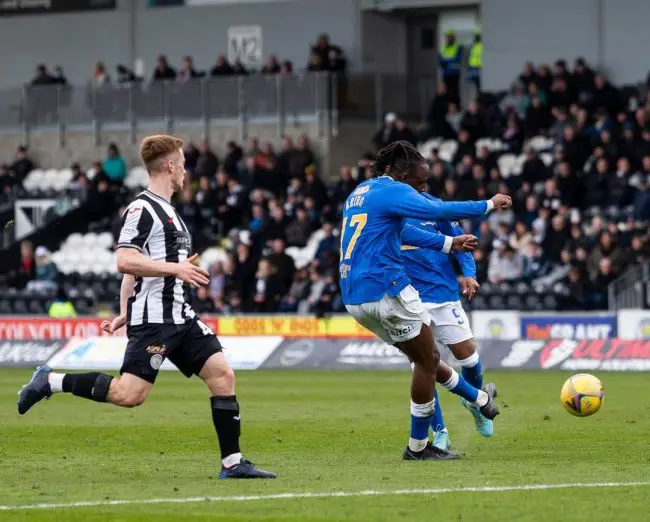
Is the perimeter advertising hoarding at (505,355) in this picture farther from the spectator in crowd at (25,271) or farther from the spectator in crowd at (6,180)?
the spectator in crowd at (6,180)

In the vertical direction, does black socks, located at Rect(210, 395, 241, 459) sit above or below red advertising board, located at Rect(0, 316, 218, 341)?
above

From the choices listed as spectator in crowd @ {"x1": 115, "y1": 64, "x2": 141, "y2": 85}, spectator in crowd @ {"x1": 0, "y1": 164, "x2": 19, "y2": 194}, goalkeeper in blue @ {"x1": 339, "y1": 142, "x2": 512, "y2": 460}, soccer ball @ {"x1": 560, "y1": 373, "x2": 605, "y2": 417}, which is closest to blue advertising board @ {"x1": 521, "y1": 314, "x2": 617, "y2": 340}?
soccer ball @ {"x1": 560, "y1": 373, "x2": 605, "y2": 417}

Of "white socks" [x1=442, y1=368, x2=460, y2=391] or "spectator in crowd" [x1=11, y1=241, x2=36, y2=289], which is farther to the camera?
"spectator in crowd" [x1=11, y1=241, x2=36, y2=289]

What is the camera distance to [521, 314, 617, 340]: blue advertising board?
87.2 feet

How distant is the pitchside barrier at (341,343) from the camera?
25047 millimetres

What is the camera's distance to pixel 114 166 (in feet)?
126

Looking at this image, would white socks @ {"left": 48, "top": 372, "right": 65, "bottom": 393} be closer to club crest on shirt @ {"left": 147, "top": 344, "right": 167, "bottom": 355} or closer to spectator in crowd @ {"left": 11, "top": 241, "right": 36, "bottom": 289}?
club crest on shirt @ {"left": 147, "top": 344, "right": 167, "bottom": 355}

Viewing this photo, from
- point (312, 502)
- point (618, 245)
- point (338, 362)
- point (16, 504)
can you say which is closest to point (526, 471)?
point (312, 502)

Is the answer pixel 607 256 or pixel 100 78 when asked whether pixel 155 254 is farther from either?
pixel 100 78

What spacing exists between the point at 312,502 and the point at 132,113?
3054cm

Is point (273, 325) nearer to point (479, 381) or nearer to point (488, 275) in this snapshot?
point (488, 275)

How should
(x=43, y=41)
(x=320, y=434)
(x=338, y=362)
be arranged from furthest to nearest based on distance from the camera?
1. (x=43, y=41)
2. (x=338, y=362)
3. (x=320, y=434)

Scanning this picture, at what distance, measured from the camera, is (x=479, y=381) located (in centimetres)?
1353

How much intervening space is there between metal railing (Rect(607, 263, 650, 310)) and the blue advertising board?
1092 mm
